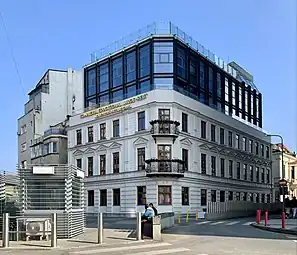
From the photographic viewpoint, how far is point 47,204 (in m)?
20.5

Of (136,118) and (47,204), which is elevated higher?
(136,118)

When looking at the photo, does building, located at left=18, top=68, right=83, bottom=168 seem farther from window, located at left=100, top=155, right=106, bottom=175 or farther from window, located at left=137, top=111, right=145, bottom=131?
window, located at left=137, top=111, right=145, bottom=131

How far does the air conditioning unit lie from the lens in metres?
18.8

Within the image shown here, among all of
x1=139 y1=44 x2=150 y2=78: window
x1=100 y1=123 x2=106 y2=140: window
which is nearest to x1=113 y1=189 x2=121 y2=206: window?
x1=100 y1=123 x2=106 y2=140: window

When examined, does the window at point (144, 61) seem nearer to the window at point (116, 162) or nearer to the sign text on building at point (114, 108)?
the sign text on building at point (114, 108)

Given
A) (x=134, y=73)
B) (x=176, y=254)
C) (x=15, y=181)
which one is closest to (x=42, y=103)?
(x=134, y=73)

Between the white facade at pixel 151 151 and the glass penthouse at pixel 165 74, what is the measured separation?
5.47 feet

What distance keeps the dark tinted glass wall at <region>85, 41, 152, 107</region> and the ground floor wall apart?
8.74 m

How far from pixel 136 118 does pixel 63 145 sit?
1513 cm

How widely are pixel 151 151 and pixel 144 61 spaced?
9491 mm

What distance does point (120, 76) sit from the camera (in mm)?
50531

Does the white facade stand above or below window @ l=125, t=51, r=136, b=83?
below

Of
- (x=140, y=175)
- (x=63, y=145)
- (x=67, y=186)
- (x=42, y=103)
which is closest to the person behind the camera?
(x=67, y=186)

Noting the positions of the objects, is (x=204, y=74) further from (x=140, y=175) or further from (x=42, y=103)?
(x=42, y=103)
